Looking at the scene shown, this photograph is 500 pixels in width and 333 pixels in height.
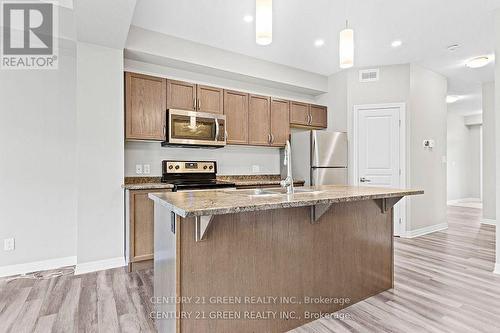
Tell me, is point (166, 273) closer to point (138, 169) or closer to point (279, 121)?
point (138, 169)

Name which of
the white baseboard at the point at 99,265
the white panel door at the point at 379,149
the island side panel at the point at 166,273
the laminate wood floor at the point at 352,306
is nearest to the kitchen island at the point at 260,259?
the island side panel at the point at 166,273

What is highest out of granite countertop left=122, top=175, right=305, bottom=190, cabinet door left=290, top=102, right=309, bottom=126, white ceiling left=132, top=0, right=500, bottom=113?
white ceiling left=132, top=0, right=500, bottom=113

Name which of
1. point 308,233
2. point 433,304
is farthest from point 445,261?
point 308,233

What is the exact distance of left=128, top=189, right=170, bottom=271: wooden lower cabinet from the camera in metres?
2.97

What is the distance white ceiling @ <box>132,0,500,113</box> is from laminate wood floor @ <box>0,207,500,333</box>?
279 centimetres

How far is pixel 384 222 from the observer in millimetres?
2508

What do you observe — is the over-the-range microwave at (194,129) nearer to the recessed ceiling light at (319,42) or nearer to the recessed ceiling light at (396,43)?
the recessed ceiling light at (319,42)

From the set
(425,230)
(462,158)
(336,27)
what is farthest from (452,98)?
(336,27)

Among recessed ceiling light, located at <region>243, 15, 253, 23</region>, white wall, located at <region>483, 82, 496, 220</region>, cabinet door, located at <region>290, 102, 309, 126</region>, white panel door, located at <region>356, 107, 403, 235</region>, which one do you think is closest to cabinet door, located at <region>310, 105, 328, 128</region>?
cabinet door, located at <region>290, 102, 309, 126</region>

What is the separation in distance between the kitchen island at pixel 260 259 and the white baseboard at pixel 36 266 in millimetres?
1941

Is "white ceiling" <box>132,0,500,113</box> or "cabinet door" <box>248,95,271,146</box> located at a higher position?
"white ceiling" <box>132,0,500,113</box>

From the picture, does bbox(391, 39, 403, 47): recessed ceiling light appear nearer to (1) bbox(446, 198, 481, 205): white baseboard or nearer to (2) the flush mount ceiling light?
(2) the flush mount ceiling light

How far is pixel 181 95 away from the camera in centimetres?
362

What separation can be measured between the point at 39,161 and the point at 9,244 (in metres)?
0.93
